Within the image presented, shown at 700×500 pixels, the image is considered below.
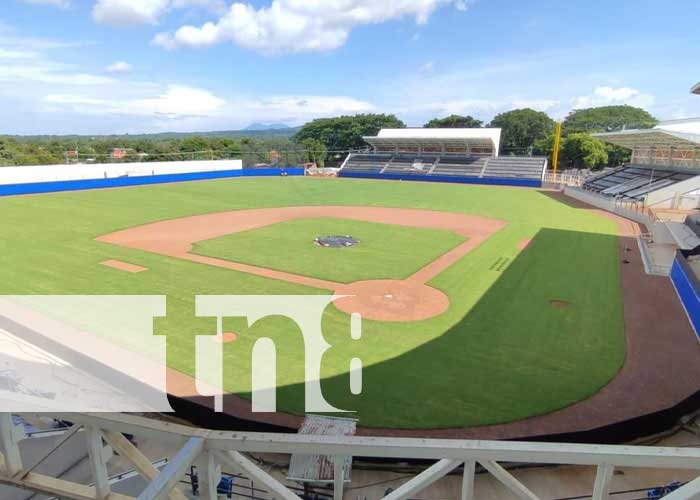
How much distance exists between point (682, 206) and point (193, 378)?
39215 mm

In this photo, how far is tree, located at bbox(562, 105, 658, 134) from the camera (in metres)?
119

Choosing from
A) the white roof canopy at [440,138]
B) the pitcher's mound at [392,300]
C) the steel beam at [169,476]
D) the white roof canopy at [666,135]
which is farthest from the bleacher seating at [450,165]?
the steel beam at [169,476]

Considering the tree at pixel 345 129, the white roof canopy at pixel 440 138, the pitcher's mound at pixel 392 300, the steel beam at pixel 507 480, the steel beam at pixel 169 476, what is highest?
the tree at pixel 345 129

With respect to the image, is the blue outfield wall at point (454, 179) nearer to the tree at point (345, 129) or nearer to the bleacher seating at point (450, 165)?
the bleacher seating at point (450, 165)

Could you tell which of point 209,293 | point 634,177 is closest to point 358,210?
point 209,293

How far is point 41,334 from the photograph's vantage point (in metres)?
12.7

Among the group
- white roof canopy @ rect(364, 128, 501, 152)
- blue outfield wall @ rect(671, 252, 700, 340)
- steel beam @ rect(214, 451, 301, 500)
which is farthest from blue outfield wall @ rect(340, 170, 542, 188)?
steel beam @ rect(214, 451, 301, 500)

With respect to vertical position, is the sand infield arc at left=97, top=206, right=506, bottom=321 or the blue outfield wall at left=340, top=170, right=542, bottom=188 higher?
the blue outfield wall at left=340, top=170, right=542, bottom=188

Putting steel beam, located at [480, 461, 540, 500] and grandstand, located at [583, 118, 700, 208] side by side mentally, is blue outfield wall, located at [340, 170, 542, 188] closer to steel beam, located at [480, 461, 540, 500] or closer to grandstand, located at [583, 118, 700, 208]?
grandstand, located at [583, 118, 700, 208]

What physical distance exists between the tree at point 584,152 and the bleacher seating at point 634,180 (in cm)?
1912

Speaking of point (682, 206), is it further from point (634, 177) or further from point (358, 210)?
point (358, 210)

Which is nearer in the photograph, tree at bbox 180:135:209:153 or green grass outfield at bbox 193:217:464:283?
green grass outfield at bbox 193:217:464:283

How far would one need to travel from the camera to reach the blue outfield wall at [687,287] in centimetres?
1418

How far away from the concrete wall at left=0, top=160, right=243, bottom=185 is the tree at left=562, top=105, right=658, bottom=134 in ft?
317
